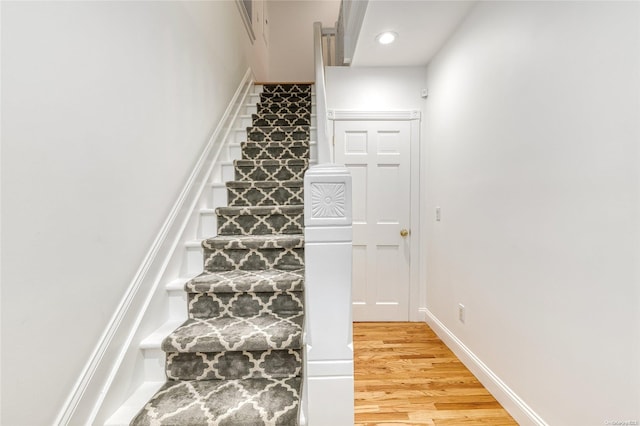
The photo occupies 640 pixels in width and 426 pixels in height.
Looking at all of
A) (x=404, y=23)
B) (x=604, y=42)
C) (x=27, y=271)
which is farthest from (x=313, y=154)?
(x=27, y=271)

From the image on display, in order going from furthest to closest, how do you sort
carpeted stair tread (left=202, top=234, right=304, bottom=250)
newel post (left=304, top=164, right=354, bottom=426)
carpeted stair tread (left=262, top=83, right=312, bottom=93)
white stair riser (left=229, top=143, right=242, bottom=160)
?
carpeted stair tread (left=262, top=83, right=312, bottom=93) → white stair riser (left=229, top=143, right=242, bottom=160) → carpeted stair tread (left=202, top=234, right=304, bottom=250) → newel post (left=304, top=164, right=354, bottom=426)

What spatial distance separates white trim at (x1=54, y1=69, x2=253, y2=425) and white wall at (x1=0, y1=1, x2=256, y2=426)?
32mm

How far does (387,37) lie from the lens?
2.36m

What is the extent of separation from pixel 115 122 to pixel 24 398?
92 centimetres

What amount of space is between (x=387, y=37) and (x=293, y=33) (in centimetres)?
312

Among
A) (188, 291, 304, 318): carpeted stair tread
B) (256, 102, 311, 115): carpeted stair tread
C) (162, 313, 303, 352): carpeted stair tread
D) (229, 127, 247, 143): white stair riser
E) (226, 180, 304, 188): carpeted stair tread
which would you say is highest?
(256, 102, 311, 115): carpeted stair tread

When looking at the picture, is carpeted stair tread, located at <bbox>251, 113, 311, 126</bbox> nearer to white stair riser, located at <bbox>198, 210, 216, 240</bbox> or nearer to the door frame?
the door frame

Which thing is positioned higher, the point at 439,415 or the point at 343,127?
the point at 343,127

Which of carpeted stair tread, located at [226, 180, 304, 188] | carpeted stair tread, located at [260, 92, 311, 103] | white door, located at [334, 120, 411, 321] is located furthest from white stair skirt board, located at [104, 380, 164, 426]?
carpeted stair tread, located at [260, 92, 311, 103]

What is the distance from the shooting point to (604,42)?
1.14m

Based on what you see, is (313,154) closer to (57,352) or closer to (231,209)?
(231,209)

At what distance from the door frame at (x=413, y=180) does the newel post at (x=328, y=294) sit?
2051 millimetres

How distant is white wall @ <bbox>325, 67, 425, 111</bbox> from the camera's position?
9.61ft

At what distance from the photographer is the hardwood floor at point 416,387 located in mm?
1647
